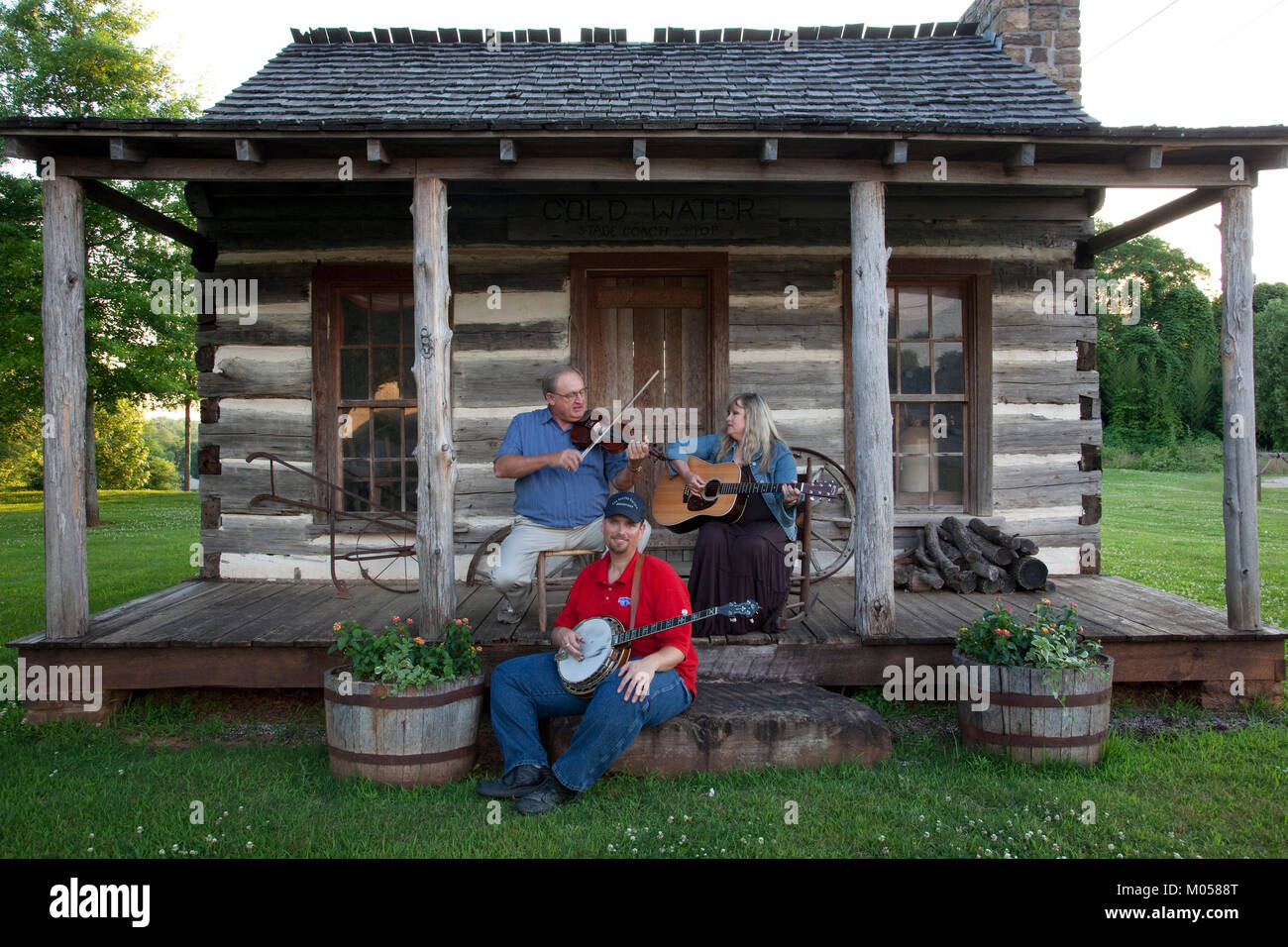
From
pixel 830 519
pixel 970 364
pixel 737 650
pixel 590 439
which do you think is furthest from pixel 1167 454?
pixel 590 439

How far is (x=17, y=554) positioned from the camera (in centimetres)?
1193

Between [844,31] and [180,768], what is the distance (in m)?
8.00

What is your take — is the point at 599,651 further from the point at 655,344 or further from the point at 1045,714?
the point at 655,344

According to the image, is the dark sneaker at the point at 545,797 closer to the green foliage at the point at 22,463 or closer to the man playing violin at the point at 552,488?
the man playing violin at the point at 552,488

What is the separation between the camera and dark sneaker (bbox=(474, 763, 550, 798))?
3723 millimetres

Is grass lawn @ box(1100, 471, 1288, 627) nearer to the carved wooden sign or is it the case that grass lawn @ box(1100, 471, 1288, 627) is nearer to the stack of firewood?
the stack of firewood

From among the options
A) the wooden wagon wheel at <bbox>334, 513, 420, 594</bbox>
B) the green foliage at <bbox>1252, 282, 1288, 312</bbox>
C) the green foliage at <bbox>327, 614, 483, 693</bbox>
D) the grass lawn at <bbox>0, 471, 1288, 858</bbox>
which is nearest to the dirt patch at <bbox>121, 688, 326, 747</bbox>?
the grass lawn at <bbox>0, 471, 1288, 858</bbox>

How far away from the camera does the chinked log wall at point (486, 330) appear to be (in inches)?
271

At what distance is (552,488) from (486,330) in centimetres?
226

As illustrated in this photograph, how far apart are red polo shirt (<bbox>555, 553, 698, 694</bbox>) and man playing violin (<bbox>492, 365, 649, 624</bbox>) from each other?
114 cm

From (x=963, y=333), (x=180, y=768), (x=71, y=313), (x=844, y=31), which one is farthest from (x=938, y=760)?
(x=844, y=31)

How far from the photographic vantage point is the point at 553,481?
17.1ft
